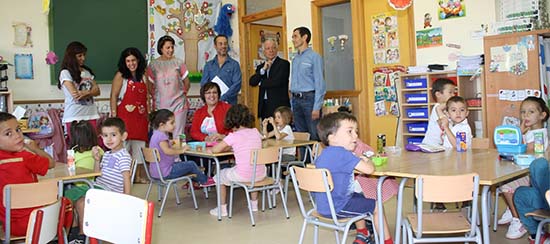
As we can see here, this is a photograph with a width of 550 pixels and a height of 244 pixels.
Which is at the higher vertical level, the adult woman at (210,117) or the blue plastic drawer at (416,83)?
the blue plastic drawer at (416,83)

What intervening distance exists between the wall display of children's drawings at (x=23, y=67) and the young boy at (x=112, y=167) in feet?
9.96

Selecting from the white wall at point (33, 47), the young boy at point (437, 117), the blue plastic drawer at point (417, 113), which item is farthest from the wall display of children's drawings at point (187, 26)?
the young boy at point (437, 117)

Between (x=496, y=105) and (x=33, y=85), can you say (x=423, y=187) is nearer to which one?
(x=496, y=105)

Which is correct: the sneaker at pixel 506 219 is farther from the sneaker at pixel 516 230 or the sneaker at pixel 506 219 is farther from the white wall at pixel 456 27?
the white wall at pixel 456 27

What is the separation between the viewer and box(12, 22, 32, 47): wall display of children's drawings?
6.13m

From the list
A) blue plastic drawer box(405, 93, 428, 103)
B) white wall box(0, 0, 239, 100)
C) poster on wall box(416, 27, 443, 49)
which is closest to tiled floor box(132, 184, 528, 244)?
blue plastic drawer box(405, 93, 428, 103)

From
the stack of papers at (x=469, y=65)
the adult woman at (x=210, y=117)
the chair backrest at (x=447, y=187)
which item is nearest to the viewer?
the chair backrest at (x=447, y=187)

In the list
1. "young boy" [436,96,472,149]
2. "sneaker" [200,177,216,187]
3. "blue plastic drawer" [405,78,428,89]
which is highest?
"blue plastic drawer" [405,78,428,89]

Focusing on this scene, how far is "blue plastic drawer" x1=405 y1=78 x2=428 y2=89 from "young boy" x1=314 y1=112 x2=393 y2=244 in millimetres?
2871

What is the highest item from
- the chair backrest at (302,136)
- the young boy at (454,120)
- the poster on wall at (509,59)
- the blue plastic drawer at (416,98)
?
the poster on wall at (509,59)

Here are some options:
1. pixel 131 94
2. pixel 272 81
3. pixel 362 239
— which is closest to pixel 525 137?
pixel 362 239

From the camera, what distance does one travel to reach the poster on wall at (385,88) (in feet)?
20.2

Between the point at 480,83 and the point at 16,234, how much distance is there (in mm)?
4592

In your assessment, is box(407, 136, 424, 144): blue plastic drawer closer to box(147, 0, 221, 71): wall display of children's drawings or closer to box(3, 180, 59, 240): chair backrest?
box(147, 0, 221, 71): wall display of children's drawings
